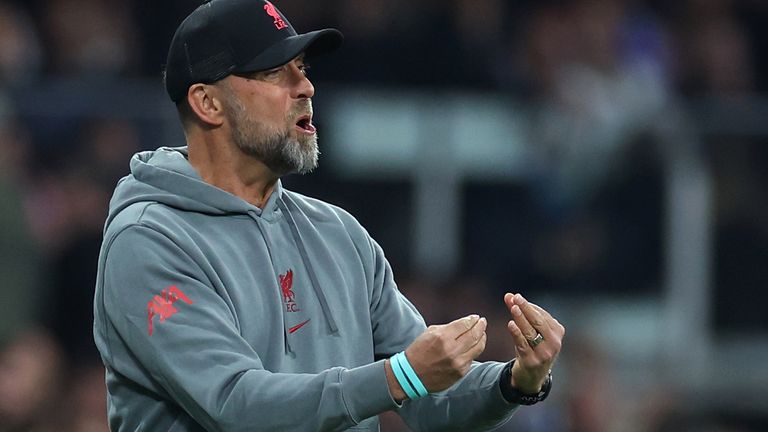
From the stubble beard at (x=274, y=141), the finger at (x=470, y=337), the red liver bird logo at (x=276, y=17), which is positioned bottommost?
the finger at (x=470, y=337)

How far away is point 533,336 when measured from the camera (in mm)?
4141

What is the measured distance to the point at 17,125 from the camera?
8.63m

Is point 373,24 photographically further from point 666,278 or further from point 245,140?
point 245,140

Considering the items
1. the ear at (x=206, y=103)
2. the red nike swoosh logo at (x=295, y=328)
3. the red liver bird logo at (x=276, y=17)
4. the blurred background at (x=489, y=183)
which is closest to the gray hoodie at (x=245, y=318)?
the red nike swoosh logo at (x=295, y=328)

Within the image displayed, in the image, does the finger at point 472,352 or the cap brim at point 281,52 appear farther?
the cap brim at point 281,52

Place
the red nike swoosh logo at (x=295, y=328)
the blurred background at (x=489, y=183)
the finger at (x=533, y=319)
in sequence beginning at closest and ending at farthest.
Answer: the finger at (x=533, y=319)
the red nike swoosh logo at (x=295, y=328)
the blurred background at (x=489, y=183)

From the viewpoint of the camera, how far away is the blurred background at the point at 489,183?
8.52 meters

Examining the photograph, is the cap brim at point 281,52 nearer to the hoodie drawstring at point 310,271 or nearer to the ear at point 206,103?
the ear at point 206,103

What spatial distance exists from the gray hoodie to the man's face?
163mm

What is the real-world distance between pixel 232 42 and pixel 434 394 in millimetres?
1126

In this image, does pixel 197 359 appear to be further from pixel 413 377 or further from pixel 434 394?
pixel 434 394

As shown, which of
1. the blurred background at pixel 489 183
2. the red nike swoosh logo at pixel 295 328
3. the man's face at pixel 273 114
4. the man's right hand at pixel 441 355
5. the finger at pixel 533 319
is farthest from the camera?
the blurred background at pixel 489 183

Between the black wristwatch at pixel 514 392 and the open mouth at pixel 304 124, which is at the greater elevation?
the open mouth at pixel 304 124

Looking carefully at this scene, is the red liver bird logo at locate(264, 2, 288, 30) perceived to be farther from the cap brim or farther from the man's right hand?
the man's right hand
